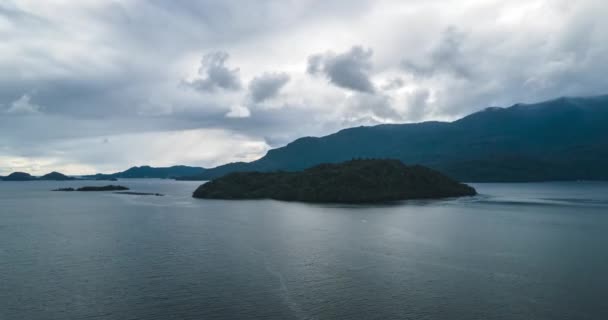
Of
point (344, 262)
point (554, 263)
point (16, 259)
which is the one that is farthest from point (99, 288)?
point (554, 263)

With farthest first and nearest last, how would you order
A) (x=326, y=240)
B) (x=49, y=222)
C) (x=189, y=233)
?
(x=49, y=222)
(x=189, y=233)
(x=326, y=240)

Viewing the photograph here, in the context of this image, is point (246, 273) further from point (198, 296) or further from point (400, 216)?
point (400, 216)

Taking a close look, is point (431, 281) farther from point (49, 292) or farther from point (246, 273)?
point (49, 292)

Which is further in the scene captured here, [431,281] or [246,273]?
[246,273]

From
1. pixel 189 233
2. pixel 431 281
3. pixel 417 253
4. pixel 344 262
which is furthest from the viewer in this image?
pixel 189 233

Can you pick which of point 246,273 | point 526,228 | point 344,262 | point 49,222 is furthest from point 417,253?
point 49,222

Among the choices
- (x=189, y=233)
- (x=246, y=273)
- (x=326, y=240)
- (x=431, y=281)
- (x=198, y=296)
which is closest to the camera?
(x=198, y=296)
